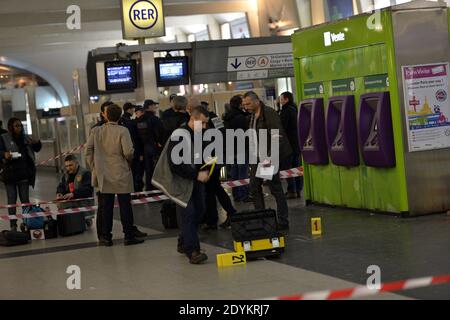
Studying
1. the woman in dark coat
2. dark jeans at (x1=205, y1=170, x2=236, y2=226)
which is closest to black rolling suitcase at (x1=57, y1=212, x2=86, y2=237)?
the woman in dark coat

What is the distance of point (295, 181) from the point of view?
1475 centimetres

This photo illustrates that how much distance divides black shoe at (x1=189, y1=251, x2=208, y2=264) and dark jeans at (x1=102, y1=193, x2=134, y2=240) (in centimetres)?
192

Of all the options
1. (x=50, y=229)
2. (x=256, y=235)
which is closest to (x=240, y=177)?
(x=50, y=229)

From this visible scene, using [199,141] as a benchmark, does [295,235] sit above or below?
below

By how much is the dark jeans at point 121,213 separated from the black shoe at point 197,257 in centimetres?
192

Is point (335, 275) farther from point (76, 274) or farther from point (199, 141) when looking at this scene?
point (76, 274)

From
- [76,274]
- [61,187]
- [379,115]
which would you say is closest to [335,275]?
[76,274]

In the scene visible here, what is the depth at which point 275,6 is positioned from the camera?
2869 centimetres

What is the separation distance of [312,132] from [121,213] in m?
3.14

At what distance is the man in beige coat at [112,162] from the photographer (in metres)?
10.6

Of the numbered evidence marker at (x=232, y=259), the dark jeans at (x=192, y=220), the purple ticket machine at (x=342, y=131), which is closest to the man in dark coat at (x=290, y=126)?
the purple ticket machine at (x=342, y=131)

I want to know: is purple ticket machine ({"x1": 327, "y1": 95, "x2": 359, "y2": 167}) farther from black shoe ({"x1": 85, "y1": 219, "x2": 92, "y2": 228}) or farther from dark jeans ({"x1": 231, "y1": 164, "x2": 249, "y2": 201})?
black shoe ({"x1": 85, "y1": 219, "x2": 92, "y2": 228})

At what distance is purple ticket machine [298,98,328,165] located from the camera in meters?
12.4

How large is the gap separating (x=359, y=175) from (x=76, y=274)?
4.36m
